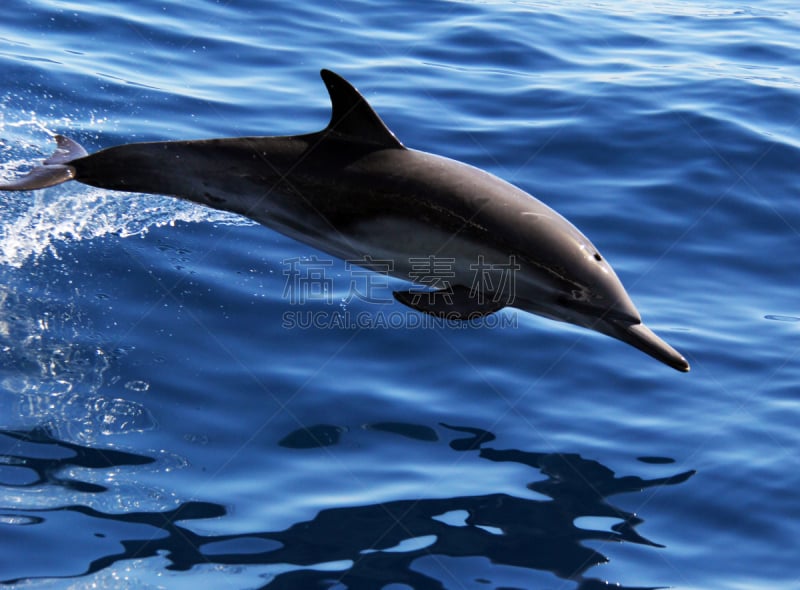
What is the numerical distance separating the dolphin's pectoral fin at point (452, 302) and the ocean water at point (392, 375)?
0.83 meters

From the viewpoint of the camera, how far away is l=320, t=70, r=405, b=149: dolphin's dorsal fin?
673cm

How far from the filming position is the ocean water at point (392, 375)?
19.6 ft

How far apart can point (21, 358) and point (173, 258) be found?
1682 millimetres

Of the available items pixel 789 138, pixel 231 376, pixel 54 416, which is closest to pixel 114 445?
pixel 54 416

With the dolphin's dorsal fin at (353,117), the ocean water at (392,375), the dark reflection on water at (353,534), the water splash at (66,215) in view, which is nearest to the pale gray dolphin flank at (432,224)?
the dolphin's dorsal fin at (353,117)

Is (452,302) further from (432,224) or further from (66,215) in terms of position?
(66,215)

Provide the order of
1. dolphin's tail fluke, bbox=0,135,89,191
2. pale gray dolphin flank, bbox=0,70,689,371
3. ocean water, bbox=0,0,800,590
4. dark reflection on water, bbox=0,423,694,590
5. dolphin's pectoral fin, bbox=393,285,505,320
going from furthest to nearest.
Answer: dolphin's tail fluke, bbox=0,135,89,191
pale gray dolphin flank, bbox=0,70,689,371
dolphin's pectoral fin, bbox=393,285,505,320
ocean water, bbox=0,0,800,590
dark reflection on water, bbox=0,423,694,590

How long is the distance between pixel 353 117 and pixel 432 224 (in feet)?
2.60

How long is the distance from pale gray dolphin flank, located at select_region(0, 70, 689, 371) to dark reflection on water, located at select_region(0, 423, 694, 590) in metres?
1.06

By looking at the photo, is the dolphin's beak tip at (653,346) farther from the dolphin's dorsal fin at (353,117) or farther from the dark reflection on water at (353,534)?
the dolphin's dorsal fin at (353,117)

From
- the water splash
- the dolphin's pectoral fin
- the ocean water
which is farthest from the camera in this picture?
the water splash

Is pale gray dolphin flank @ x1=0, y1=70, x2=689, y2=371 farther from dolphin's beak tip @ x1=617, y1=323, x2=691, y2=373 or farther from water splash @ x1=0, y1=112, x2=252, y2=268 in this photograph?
water splash @ x1=0, y1=112, x2=252, y2=268

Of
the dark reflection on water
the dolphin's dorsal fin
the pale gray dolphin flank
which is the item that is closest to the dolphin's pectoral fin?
the pale gray dolphin flank

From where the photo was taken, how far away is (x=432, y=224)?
22.0 ft
